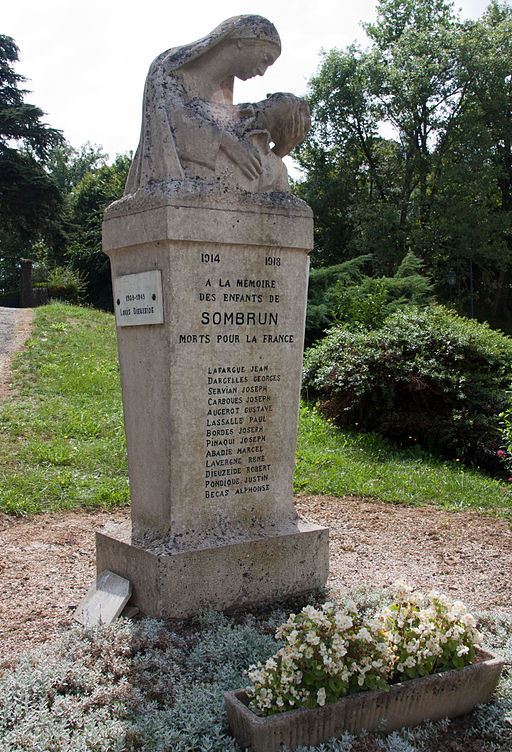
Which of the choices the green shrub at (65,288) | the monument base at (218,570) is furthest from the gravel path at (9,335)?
the monument base at (218,570)

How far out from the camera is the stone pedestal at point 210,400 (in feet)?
13.7

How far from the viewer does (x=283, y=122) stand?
15.3ft

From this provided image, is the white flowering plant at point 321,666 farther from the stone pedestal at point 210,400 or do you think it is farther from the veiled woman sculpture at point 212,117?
the veiled woman sculpture at point 212,117

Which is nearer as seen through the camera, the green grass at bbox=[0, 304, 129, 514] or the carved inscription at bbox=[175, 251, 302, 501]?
the carved inscription at bbox=[175, 251, 302, 501]

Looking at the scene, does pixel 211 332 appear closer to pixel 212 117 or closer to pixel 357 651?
pixel 212 117

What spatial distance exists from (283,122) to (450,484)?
4807 millimetres

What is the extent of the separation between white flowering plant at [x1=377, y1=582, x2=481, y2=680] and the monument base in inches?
48.1

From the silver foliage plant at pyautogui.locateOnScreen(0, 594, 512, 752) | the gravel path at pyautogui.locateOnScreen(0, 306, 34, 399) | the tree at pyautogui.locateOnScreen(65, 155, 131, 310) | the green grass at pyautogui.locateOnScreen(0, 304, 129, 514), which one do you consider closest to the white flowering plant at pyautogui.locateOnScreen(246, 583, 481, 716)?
the silver foliage plant at pyautogui.locateOnScreen(0, 594, 512, 752)

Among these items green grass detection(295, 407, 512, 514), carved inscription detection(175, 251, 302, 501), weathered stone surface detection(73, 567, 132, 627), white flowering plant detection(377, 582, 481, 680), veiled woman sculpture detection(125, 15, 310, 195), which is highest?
veiled woman sculpture detection(125, 15, 310, 195)

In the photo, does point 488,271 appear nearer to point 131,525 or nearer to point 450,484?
point 450,484

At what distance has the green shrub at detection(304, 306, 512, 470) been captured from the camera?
31.6 feet

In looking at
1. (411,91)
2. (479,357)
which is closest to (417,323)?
(479,357)

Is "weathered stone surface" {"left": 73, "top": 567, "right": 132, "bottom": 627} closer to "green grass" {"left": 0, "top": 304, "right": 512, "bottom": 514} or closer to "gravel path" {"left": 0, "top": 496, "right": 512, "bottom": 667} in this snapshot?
"gravel path" {"left": 0, "top": 496, "right": 512, "bottom": 667}

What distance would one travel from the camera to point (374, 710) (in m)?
3.08
